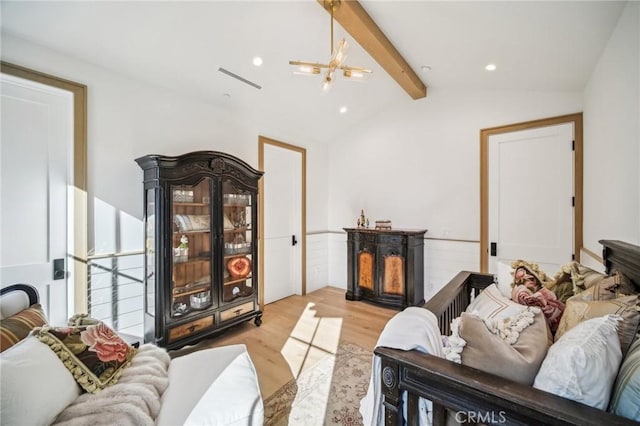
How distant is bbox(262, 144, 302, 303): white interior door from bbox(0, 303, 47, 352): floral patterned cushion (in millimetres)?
2555

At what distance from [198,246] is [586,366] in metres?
2.78

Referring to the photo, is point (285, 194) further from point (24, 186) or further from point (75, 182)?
point (24, 186)

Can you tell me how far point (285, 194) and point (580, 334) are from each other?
11.5 feet

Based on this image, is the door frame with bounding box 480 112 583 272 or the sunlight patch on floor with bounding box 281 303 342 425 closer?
the sunlight patch on floor with bounding box 281 303 342 425

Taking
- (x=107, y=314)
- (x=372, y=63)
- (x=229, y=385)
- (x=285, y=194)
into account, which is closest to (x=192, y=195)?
(x=107, y=314)

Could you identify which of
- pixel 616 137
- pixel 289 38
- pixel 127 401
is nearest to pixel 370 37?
pixel 289 38

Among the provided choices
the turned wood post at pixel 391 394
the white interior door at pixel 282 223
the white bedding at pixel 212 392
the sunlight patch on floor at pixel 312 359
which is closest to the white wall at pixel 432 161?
the white interior door at pixel 282 223

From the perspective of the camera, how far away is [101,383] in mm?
985

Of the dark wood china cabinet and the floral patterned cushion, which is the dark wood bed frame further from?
the dark wood china cabinet

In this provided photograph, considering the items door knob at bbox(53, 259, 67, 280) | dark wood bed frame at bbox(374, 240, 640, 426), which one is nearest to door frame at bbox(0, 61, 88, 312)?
door knob at bbox(53, 259, 67, 280)

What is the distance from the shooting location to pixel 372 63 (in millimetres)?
2941

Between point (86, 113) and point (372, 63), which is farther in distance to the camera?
point (372, 63)

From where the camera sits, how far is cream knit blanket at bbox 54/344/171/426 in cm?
86

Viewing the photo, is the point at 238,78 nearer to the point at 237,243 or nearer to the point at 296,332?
the point at 237,243
